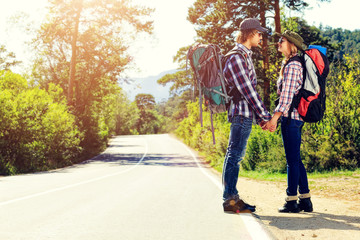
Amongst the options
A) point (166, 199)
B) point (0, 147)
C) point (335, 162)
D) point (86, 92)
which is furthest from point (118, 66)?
point (166, 199)

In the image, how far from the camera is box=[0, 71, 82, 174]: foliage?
15.8m

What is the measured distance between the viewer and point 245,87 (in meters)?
4.78

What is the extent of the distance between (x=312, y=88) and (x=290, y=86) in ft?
0.96

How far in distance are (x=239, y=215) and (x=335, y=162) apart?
681 cm

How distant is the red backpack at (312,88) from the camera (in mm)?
4844

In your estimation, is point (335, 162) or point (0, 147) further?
point (0, 147)

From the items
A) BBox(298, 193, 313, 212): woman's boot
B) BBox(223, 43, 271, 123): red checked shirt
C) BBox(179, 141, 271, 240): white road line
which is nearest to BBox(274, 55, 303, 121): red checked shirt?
BBox(223, 43, 271, 123): red checked shirt

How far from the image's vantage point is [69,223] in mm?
4512

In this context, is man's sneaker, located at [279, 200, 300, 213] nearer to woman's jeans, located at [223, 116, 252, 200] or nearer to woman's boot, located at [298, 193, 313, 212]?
woman's boot, located at [298, 193, 313, 212]

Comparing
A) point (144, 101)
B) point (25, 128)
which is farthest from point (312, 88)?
point (144, 101)

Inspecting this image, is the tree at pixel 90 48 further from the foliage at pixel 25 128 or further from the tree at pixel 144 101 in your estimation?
the tree at pixel 144 101

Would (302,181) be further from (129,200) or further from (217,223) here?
(129,200)

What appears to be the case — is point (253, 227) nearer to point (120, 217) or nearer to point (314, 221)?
point (314, 221)

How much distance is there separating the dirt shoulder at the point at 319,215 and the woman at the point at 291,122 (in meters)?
0.20
